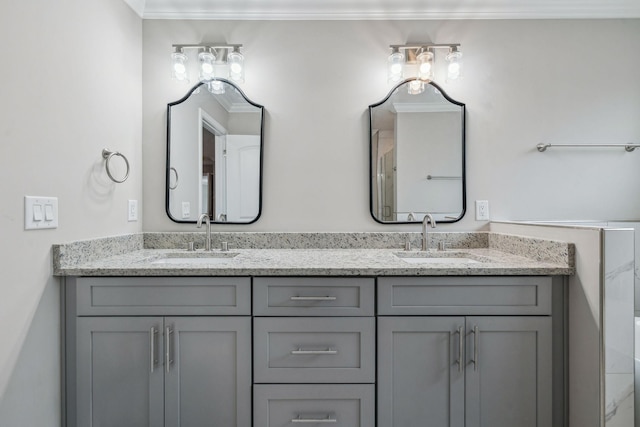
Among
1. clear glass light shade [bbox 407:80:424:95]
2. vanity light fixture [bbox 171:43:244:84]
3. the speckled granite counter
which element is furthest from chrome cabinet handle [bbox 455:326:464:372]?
vanity light fixture [bbox 171:43:244:84]

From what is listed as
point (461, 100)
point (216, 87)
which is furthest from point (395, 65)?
point (216, 87)

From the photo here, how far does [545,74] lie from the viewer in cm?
187

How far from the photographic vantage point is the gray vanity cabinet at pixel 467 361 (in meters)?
1.25

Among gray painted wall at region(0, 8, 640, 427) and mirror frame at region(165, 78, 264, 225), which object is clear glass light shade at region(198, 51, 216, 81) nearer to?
mirror frame at region(165, 78, 264, 225)

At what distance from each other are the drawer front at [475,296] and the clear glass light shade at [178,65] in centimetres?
161

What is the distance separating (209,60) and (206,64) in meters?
0.03

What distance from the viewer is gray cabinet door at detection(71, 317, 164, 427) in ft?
4.08

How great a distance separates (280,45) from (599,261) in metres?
1.86

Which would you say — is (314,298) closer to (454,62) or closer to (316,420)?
(316,420)

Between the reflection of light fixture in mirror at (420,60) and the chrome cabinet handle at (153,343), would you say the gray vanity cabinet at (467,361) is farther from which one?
the reflection of light fixture in mirror at (420,60)

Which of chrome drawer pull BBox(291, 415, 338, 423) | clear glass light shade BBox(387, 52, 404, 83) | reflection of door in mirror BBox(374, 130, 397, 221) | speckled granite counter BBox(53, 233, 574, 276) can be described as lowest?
chrome drawer pull BBox(291, 415, 338, 423)

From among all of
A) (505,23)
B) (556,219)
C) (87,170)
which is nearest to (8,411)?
(87,170)

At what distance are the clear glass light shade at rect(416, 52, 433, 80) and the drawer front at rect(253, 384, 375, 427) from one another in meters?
1.64

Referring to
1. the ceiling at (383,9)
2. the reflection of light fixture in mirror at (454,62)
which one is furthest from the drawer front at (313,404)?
the ceiling at (383,9)
